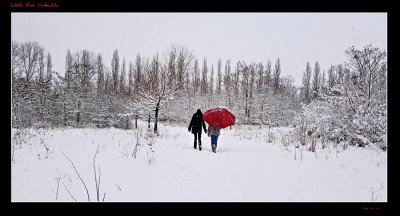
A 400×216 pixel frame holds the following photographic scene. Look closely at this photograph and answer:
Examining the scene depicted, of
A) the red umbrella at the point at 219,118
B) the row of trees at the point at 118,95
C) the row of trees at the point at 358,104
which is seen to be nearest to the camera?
the red umbrella at the point at 219,118

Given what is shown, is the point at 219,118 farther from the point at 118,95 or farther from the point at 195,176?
the point at 118,95

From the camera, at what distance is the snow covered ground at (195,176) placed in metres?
3.92

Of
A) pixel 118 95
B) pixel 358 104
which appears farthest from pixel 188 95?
pixel 358 104

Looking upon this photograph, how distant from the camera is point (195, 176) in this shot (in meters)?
5.14

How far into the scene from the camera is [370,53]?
9.68 metres

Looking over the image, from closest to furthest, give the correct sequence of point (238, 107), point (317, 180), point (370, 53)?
point (317, 180) < point (370, 53) < point (238, 107)

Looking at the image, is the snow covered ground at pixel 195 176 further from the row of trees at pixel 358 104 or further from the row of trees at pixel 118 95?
the row of trees at pixel 118 95

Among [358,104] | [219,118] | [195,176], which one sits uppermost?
[358,104]

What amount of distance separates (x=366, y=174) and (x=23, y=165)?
777 cm

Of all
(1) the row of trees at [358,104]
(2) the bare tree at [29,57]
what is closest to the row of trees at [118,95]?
(2) the bare tree at [29,57]

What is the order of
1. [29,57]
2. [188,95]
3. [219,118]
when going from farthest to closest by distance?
[188,95] → [29,57] → [219,118]
